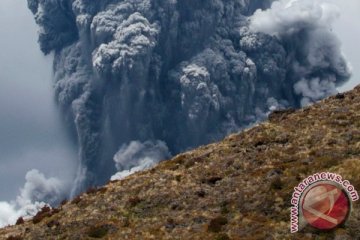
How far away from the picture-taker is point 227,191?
3284 centimetres

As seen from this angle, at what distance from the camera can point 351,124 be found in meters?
38.7

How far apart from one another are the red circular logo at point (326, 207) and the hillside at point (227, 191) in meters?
0.37

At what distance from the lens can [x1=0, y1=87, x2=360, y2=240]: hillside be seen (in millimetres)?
28391

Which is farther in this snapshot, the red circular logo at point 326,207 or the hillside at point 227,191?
the hillside at point 227,191

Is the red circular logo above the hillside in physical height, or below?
below

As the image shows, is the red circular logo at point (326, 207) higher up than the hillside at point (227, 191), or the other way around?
the hillside at point (227, 191)

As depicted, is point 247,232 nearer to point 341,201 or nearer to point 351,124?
point 341,201

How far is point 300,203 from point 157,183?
1243cm

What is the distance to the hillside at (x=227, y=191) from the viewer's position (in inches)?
1118

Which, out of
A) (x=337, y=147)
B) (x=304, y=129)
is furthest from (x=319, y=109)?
(x=337, y=147)

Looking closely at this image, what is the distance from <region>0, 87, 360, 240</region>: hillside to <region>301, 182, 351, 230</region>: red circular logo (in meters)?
0.37

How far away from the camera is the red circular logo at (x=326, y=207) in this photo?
81.3ft

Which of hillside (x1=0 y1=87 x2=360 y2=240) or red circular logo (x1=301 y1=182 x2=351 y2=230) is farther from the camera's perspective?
hillside (x1=0 y1=87 x2=360 y2=240)

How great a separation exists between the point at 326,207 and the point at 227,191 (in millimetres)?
8881
